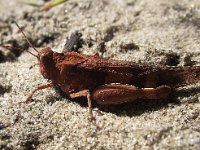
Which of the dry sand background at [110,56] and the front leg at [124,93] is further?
the front leg at [124,93]

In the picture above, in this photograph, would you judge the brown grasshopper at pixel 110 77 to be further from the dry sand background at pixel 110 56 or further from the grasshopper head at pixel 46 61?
the dry sand background at pixel 110 56

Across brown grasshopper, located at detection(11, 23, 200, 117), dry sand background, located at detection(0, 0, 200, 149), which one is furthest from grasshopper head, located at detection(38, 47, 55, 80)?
dry sand background, located at detection(0, 0, 200, 149)

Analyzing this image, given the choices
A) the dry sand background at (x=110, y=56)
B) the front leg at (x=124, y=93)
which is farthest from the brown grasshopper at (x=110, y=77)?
the dry sand background at (x=110, y=56)

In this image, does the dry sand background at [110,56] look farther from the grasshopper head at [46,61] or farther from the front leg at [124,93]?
the grasshopper head at [46,61]

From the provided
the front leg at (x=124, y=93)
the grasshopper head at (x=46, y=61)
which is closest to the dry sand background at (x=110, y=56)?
the front leg at (x=124, y=93)

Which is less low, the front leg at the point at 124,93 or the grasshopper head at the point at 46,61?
the grasshopper head at the point at 46,61

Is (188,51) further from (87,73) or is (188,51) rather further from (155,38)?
(87,73)

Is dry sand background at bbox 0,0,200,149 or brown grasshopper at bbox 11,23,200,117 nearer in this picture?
dry sand background at bbox 0,0,200,149

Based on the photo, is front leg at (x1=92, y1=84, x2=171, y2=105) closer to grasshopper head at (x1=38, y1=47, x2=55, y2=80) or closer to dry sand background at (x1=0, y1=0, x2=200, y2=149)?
dry sand background at (x1=0, y1=0, x2=200, y2=149)
